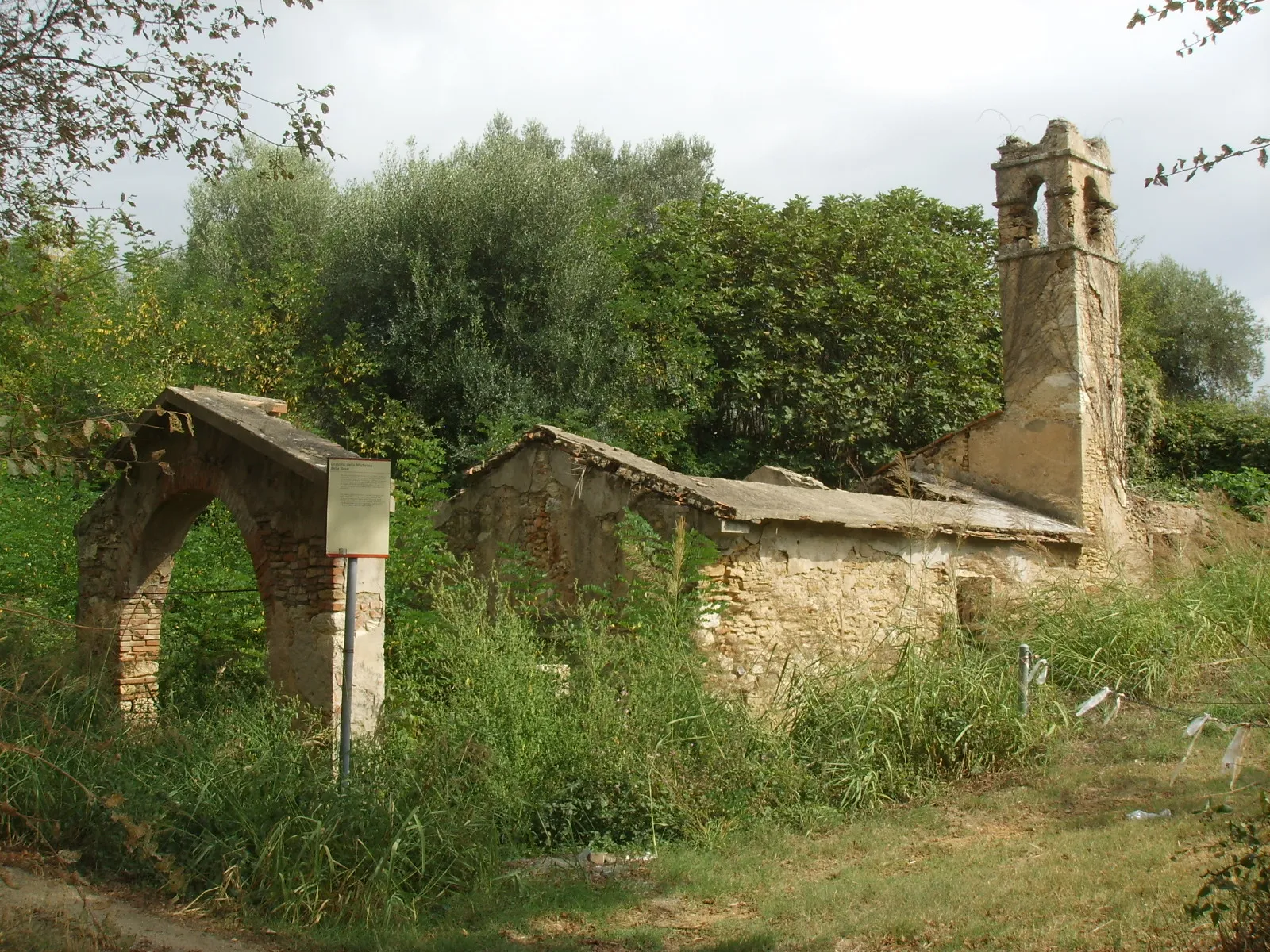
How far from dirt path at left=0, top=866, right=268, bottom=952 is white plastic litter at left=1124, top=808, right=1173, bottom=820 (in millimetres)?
5488

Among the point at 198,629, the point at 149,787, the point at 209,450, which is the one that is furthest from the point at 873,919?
the point at 198,629

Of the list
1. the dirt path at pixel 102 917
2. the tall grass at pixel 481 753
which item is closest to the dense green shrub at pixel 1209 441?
the tall grass at pixel 481 753

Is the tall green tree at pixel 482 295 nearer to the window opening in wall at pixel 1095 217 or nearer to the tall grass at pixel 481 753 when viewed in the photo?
the window opening in wall at pixel 1095 217

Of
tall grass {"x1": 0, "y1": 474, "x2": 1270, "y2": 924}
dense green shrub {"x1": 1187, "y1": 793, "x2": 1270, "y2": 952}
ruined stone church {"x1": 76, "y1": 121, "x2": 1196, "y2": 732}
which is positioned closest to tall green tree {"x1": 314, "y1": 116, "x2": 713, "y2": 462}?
ruined stone church {"x1": 76, "y1": 121, "x2": 1196, "y2": 732}

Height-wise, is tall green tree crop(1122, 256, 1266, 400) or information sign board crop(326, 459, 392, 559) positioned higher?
tall green tree crop(1122, 256, 1266, 400)

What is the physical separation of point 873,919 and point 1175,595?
23.4ft

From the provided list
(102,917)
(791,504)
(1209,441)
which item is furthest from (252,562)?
(1209,441)

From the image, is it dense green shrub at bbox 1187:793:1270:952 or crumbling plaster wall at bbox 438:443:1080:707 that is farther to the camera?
crumbling plaster wall at bbox 438:443:1080:707

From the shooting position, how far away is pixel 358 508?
697 centimetres

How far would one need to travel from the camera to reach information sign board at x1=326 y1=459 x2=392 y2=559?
22.6ft

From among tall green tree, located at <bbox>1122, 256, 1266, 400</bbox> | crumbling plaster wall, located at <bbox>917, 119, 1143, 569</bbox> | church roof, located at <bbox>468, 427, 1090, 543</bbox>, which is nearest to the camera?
church roof, located at <bbox>468, 427, 1090, 543</bbox>

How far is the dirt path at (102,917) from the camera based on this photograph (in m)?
5.48

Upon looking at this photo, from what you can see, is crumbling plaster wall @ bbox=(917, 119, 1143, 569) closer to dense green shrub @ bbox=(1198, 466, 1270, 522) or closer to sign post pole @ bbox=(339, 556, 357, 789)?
dense green shrub @ bbox=(1198, 466, 1270, 522)

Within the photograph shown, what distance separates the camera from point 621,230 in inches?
920
